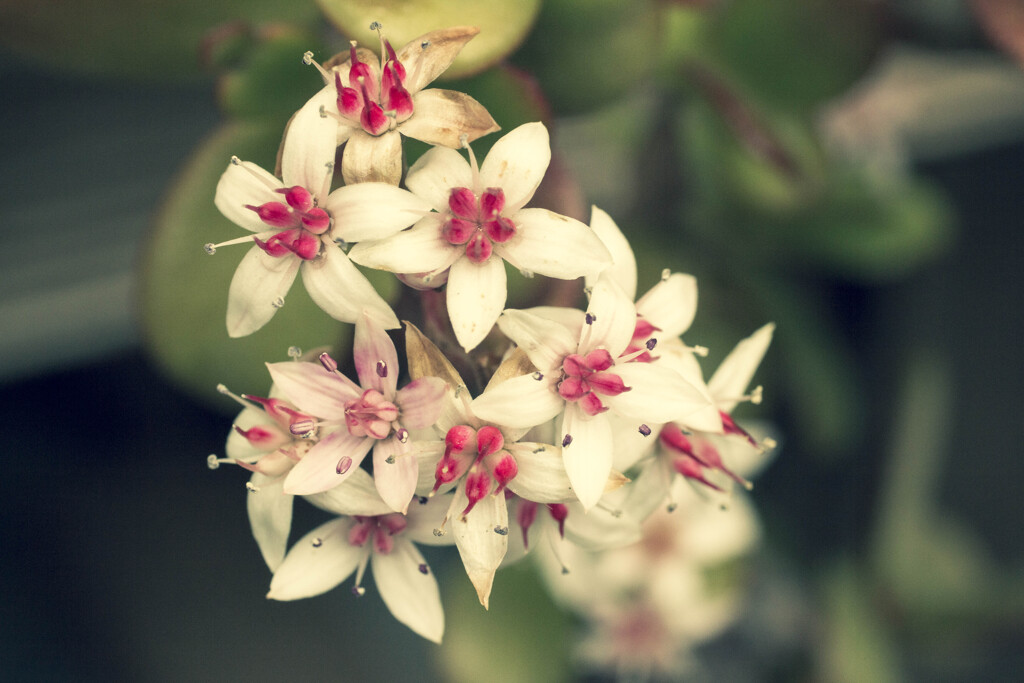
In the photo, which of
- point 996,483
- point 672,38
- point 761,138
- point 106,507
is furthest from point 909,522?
point 106,507

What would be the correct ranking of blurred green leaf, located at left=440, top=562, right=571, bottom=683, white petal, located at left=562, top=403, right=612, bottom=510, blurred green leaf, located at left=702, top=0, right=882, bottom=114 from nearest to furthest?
white petal, located at left=562, top=403, right=612, bottom=510 → blurred green leaf, located at left=702, top=0, right=882, bottom=114 → blurred green leaf, located at left=440, top=562, right=571, bottom=683

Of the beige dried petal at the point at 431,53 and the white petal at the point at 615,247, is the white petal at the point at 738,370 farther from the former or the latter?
the beige dried petal at the point at 431,53

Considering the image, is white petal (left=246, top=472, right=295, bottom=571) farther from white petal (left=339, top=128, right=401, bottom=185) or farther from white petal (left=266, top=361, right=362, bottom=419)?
white petal (left=339, top=128, right=401, bottom=185)

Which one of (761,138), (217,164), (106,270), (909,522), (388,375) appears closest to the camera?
(388,375)

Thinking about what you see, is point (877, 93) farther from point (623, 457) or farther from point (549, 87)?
point (623, 457)

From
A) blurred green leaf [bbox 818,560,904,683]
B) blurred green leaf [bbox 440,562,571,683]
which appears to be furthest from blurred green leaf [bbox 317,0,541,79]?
blurred green leaf [bbox 818,560,904,683]

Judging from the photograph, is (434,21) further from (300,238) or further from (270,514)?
(270,514)

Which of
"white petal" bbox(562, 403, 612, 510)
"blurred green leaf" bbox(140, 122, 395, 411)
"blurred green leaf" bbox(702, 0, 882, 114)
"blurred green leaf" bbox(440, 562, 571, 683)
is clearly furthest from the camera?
"blurred green leaf" bbox(440, 562, 571, 683)
